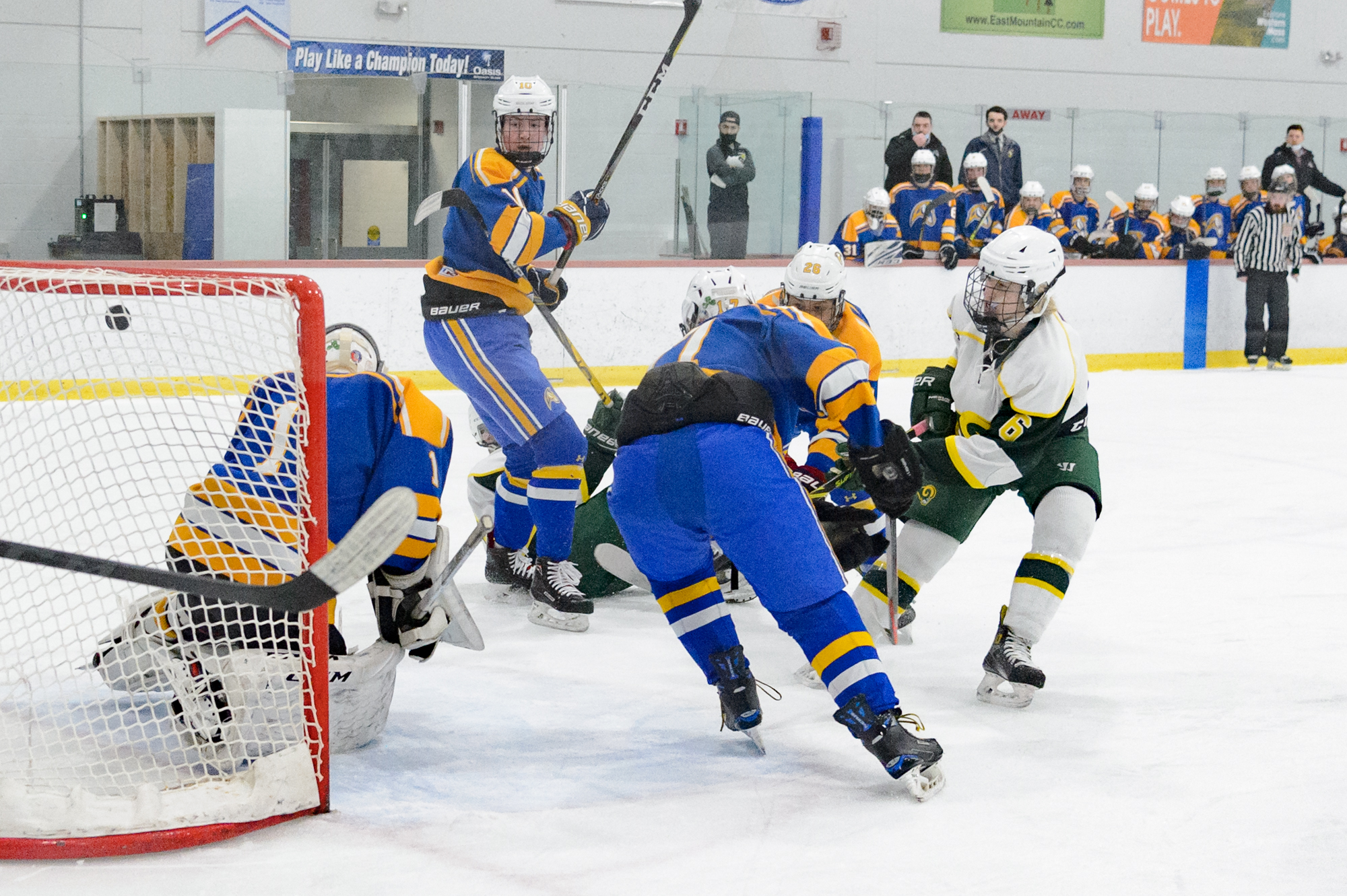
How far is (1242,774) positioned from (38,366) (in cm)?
223

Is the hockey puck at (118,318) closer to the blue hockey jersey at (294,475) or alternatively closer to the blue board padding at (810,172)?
the blue hockey jersey at (294,475)

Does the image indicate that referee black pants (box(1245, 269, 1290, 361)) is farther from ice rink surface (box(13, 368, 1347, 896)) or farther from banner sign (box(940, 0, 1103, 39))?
ice rink surface (box(13, 368, 1347, 896))

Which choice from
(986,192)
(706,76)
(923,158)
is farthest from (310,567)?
(706,76)

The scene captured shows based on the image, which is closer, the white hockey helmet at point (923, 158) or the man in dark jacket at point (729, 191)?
the man in dark jacket at point (729, 191)

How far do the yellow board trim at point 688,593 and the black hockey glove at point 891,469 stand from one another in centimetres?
34

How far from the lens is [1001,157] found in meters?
10.3

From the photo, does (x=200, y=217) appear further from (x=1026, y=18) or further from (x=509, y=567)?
(x=1026, y=18)

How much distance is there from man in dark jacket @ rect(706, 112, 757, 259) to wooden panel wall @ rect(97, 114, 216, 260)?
2871mm

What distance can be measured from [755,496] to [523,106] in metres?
1.74

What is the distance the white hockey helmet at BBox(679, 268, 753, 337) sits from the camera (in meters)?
3.61

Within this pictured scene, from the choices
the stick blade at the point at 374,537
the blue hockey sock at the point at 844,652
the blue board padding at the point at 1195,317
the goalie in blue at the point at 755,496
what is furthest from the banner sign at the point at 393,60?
the stick blade at the point at 374,537

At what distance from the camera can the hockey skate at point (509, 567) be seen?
12.9 ft

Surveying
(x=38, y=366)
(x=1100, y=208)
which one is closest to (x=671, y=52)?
(x=38, y=366)

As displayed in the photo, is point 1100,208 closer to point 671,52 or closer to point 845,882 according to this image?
point 671,52
